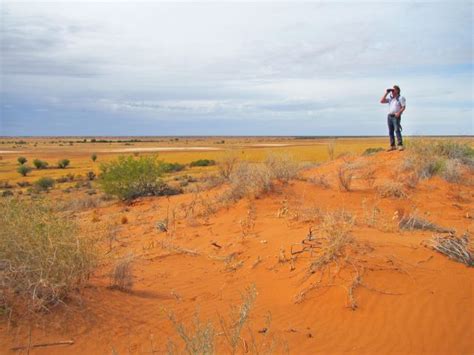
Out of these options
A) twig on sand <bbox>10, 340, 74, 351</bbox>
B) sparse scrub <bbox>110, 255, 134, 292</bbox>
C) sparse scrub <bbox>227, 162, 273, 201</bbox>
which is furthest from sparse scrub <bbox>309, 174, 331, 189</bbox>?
twig on sand <bbox>10, 340, 74, 351</bbox>

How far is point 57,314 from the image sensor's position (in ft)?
15.3

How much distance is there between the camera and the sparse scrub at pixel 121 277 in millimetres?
5695

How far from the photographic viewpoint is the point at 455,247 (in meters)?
6.22

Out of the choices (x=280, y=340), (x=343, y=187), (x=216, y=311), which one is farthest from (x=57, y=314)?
(x=343, y=187)

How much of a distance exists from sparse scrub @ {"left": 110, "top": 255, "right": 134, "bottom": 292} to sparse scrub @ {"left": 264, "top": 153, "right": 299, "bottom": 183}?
23.5 ft

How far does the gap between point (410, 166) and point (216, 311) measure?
974cm

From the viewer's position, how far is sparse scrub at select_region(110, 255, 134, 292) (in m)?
5.70

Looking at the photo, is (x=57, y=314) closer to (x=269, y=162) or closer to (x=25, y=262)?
(x=25, y=262)

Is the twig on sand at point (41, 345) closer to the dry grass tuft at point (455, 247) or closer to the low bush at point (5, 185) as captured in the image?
the dry grass tuft at point (455, 247)

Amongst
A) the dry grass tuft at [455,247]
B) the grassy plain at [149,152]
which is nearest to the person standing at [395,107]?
the grassy plain at [149,152]

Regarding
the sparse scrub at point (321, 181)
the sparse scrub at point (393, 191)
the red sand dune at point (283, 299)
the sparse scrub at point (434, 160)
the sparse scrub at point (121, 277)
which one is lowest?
the red sand dune at point (283, 299)

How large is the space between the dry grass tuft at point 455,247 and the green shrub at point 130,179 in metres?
11.9

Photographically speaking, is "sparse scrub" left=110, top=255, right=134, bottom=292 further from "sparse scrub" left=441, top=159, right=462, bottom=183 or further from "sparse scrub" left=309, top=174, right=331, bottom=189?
"sparse scrub" left=441, top=159, right=462, bottom=183

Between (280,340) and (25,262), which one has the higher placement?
(25,262)
